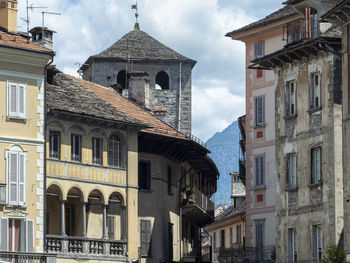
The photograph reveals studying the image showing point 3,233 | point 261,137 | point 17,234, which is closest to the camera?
point 3,233

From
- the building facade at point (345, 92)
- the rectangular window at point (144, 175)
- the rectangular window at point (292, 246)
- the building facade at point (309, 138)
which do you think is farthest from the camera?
the rectangular window at point (144, 175)

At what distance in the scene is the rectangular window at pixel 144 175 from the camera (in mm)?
79125

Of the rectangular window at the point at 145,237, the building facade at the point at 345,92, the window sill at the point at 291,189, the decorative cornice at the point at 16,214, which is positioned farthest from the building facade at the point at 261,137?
the building facade at the point at 345,92

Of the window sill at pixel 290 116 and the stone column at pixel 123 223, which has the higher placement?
the window sill at pixel 290 116

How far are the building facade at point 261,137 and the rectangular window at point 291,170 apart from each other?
24.0 ft

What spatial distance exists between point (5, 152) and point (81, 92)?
32.6 ft

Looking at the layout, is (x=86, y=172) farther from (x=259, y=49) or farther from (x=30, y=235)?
(x=259, y=49)

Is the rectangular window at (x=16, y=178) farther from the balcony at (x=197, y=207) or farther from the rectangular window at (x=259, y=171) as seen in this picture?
the balcony at (x=197, y=207)

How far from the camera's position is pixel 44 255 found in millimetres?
65875

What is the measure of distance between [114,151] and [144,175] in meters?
5.53

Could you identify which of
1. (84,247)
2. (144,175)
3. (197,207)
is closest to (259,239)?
(144,175)

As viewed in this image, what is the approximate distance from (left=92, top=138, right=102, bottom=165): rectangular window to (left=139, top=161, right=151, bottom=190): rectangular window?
593cm

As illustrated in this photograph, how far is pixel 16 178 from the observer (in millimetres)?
66812

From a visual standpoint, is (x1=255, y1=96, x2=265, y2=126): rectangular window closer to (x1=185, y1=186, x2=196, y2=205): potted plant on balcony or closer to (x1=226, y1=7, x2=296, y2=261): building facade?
(x1=226, y1=7, x2=296, y2=261): building facade
